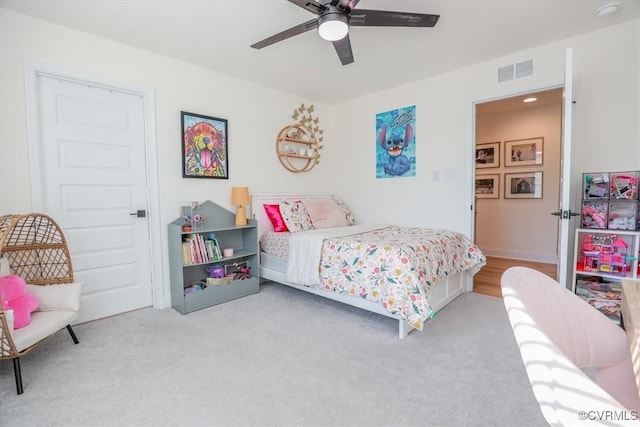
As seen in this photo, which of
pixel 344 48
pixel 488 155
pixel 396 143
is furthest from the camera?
pixel 488 155

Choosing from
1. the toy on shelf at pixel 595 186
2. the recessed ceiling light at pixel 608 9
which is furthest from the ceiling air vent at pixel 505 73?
the toy on shelf at pixel 595 186

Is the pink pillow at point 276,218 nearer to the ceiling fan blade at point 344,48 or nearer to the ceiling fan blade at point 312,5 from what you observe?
the ceiling fan blade at point 344,48

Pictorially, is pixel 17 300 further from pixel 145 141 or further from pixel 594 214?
pixel 594 214

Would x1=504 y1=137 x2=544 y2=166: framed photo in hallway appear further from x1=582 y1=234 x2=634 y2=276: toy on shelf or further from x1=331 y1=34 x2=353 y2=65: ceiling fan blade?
x1=331 y1=34 x2=353 y2=65: ceiling fan blade

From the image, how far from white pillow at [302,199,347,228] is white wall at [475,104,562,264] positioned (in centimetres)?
295

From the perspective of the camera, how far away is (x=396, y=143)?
13.4 feet

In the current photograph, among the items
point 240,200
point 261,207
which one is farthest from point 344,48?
point 261,207

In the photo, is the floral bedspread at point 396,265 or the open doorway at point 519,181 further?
the open doorway at point 519,181

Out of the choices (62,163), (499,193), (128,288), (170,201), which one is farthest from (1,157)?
(499,193)

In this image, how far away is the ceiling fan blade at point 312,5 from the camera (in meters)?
1.80

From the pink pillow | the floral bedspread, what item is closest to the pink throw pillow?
the floral bedspread

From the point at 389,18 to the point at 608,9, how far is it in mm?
1809

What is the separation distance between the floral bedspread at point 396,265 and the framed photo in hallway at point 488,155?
8.97 feet

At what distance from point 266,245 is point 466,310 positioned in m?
2.22
